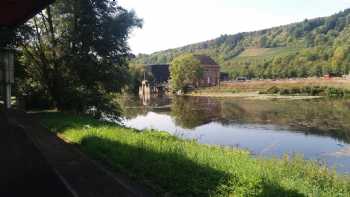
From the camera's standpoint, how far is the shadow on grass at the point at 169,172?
9453 millimetres

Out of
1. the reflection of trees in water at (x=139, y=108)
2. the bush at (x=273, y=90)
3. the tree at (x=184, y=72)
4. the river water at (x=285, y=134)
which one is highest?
the tree at (x=184, y=72)

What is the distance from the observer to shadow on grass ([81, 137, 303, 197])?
9453mm

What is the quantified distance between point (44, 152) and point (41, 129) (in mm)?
Result: 7279

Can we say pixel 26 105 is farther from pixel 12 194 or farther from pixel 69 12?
pixel 12 194

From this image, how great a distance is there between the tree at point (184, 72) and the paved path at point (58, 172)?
402 ft

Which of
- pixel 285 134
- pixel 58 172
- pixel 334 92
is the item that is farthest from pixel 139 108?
pixel 58 172

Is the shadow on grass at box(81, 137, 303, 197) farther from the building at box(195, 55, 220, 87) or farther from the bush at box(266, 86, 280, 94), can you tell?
the building at box(195, 55, 220, 87)

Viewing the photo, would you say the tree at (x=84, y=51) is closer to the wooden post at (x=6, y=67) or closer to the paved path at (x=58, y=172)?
the wooden post at (x=6, y=67)

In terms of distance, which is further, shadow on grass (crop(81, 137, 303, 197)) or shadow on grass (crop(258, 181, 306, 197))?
shadow on grass (crop(81, 137, 303, 197))

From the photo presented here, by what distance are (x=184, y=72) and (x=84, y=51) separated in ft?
354

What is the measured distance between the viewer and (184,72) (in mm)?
140875

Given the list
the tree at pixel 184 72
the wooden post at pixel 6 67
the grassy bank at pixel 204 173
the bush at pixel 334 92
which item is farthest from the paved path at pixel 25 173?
the tree at pixel 184 72

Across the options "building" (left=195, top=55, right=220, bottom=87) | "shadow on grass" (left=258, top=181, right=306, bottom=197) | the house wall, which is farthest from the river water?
"building" (left=195, top=55, right=220, bottom=87)

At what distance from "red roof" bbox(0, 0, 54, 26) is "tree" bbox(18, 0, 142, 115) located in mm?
22249
